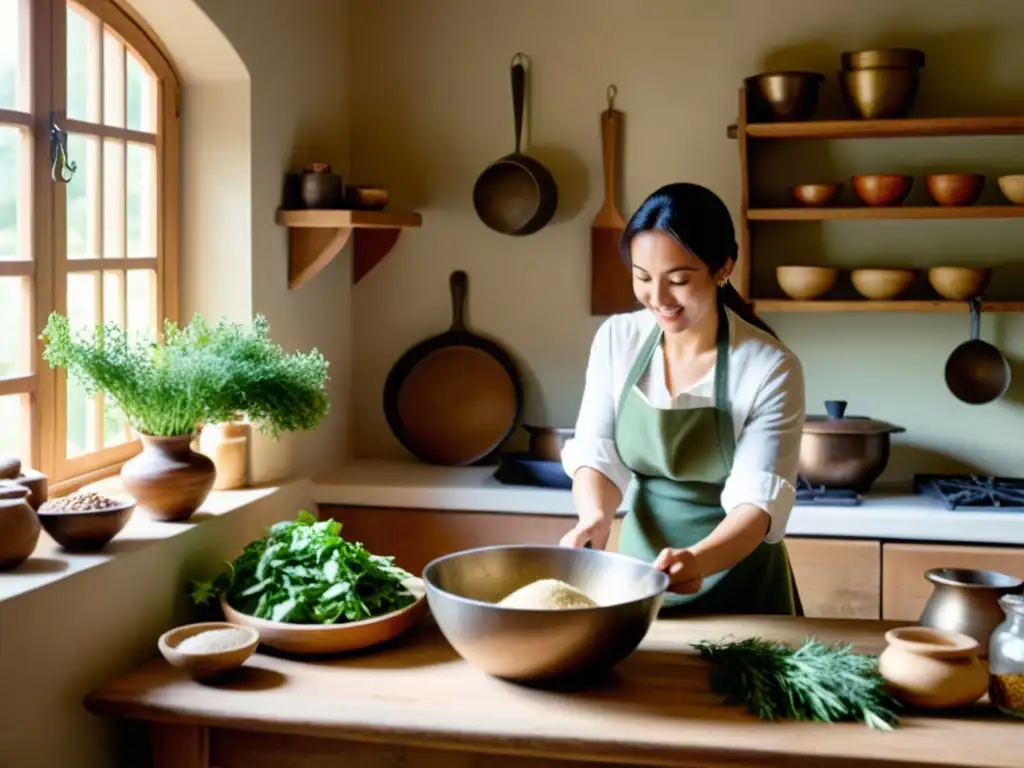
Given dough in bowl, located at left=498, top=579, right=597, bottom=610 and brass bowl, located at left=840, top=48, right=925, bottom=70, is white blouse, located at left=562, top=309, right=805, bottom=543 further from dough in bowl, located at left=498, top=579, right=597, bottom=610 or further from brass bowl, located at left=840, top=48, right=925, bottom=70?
brass bowl, located at left=840, top=48, right=925, bottom=70

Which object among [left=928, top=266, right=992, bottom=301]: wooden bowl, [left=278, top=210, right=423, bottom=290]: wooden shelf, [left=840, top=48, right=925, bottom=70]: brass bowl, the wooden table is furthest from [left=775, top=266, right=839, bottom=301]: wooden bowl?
the wooden table

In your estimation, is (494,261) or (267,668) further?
(494,261)

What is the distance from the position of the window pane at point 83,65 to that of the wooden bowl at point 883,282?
6.89 feet

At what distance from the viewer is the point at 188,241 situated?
3014 millimetres

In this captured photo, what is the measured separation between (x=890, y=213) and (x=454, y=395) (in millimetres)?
1429

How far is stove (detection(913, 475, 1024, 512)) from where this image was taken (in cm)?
324

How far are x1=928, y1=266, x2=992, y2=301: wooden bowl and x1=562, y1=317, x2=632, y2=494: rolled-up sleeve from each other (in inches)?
54.8

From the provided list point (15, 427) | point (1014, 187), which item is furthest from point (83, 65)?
point (1014, 187)

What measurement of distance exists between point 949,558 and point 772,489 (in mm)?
1167

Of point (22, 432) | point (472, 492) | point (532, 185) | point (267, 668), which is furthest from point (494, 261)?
point (267, 668)

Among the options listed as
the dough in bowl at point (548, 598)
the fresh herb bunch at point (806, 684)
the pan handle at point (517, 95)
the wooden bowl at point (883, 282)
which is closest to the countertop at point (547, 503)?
the wooden bowl at point (883, 282)

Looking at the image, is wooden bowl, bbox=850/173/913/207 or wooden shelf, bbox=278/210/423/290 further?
wooden bowl, bbox=850/173/913/207

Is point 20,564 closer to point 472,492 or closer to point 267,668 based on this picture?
point 267,668

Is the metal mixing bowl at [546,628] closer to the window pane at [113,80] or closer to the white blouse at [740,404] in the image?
the white blouse at [740,404]
